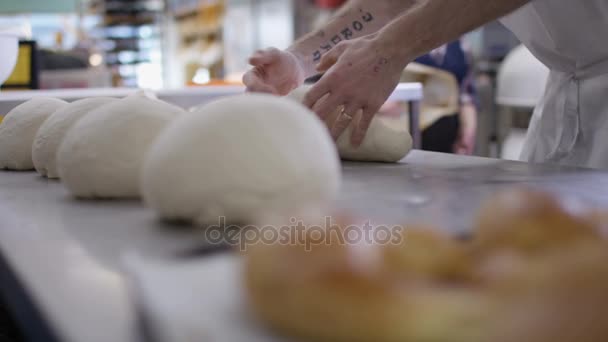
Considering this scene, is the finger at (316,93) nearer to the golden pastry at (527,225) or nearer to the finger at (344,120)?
the finger at (344,120)

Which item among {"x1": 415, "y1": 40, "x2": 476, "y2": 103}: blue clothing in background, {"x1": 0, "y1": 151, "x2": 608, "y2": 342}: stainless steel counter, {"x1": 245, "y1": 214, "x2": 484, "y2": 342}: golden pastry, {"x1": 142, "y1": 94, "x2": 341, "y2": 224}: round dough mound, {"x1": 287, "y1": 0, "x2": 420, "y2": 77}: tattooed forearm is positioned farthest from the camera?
{"x1": 415, "y1": 40, "x2": 476, "y2": 103}: blue clothing in background

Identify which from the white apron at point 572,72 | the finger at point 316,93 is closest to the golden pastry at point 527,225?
the finger at point 316,93

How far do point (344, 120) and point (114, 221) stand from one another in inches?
22.4

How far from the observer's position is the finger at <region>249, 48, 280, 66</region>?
1425 millimetres

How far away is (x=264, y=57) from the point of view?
1.44 m

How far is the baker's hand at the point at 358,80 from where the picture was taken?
3.79 ft

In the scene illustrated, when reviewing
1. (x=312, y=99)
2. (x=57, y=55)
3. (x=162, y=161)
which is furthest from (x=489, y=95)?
(x=162, y=161)

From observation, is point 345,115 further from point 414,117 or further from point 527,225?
point 414,117

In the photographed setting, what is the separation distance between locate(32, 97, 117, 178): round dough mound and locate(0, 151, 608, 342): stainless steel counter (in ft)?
0.12

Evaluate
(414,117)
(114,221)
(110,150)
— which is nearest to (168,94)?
(414,117)

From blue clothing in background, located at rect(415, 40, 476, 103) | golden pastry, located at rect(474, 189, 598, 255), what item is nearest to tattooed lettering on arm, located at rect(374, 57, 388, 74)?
golden pastry, located at rect(474, 189, 598, 255)

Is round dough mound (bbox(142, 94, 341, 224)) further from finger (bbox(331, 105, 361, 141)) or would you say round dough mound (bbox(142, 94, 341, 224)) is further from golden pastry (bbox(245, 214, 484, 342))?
finger (bbox(331, 105, 361, 141))

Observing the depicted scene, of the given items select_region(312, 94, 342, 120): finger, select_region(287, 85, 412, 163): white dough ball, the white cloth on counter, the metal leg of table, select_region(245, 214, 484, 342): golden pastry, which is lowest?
the metal leg of table

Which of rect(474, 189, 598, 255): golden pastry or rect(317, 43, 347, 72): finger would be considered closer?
rect(474, 189, 598, 255): golden pastry
